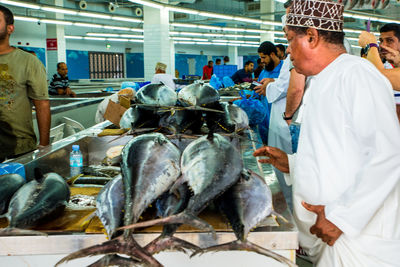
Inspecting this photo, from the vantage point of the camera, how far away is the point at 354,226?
4.40ft

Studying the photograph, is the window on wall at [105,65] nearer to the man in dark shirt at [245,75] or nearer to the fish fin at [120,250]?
the man in dark shirt at [245,75]

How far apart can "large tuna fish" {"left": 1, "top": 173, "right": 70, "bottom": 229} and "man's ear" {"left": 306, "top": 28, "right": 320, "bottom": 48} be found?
114cm

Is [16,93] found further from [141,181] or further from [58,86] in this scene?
[58,86]

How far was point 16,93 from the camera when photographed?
9.07ft

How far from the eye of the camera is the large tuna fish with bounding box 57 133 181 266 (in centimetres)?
116

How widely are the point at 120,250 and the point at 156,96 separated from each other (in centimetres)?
150

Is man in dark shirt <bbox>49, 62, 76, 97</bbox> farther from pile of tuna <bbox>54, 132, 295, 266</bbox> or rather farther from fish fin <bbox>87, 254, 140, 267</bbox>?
fish fin <bbox>87, 254, 140, 267</bbox>

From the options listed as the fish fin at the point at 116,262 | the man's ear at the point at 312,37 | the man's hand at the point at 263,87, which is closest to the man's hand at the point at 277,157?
the man's ear at the point at 312,37

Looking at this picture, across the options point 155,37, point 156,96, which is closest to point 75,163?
point 156,96

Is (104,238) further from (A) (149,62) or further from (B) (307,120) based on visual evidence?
(A) (149,62)

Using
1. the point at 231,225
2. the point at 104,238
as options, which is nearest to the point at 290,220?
the point at 231,225

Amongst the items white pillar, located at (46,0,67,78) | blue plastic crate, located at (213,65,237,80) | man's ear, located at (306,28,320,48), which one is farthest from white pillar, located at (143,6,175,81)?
man's ear, located at (306,28,320,48)

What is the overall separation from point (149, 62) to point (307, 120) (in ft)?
36.3

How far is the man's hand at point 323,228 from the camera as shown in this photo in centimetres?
139
